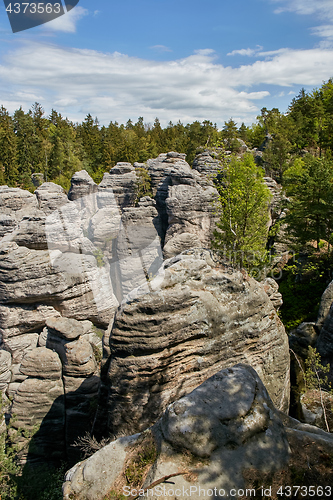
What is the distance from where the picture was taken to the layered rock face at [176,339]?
7.96 meters

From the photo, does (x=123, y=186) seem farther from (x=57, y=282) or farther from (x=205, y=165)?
(x=57, y=282)

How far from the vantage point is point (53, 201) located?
33562 mm

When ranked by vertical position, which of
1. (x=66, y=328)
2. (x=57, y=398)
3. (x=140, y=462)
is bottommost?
(x=57, y=398)

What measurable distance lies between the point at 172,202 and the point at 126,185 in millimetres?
8627

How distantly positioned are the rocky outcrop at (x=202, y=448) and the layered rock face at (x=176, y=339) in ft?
10.8

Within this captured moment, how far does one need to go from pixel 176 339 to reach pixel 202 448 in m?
4.11

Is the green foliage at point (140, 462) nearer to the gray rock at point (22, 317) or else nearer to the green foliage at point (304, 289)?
the gray rock at point (22, 317)

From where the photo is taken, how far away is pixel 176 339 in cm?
813

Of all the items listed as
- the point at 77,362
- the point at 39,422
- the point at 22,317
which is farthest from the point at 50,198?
the point at 39,422

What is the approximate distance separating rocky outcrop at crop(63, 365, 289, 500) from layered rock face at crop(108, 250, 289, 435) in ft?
10.8

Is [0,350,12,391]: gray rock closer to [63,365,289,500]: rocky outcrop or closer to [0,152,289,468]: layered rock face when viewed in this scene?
[0,152,289,468]: layered rock face

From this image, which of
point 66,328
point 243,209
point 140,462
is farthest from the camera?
point 243,209

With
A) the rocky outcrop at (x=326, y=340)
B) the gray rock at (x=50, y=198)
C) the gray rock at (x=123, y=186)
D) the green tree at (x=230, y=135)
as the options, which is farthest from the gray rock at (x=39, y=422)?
the green tree at (x=230, y=135)

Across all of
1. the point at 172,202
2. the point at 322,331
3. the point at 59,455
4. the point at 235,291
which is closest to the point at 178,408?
the point at 235,291
